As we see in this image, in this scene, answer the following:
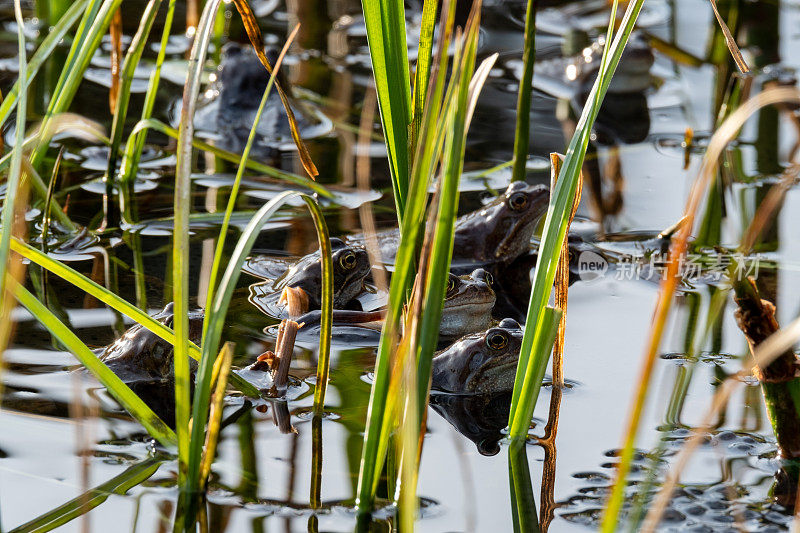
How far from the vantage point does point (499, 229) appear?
4742 millimetres

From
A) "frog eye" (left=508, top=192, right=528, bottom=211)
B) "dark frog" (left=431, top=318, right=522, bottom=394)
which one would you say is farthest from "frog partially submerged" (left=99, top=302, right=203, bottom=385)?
"frog eye" (left=508, top=192, right=528, bottom=211)

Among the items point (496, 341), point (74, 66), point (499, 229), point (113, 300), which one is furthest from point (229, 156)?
point (113, 300)

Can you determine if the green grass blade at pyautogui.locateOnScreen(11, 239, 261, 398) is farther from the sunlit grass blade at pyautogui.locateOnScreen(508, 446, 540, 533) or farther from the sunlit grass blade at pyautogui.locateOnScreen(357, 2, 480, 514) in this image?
the sunlit grass blade at pyautogui.locateOnScreen(508, 446, 540, 533)

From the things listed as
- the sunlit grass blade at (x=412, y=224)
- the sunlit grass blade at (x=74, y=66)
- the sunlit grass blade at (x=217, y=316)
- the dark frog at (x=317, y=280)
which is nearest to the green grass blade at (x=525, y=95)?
the dark frog at (x=317, y=280)

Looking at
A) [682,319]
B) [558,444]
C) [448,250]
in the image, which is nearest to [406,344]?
[448,250]

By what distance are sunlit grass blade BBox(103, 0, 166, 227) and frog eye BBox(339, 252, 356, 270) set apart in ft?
3.83

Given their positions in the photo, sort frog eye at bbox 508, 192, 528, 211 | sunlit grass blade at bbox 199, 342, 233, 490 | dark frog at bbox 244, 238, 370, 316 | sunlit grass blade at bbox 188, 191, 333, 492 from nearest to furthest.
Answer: sunlit grass blade at bbox 188, 191, 333, 492
sunlit grass blade at bbox 199, 342, 233, 490
dark frog at bbox 244, 238, 370, 316
frog eye at bbox 508, 192, 528, 211

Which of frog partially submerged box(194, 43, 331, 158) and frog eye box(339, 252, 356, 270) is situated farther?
frog partially submerged box(194, 43, 331, 158)

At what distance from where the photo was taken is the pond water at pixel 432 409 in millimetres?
2674

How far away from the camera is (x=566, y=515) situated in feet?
8.71

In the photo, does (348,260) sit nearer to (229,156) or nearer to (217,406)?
(229,156)

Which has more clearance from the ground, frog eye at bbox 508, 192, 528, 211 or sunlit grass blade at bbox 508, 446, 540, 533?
frog eye at bbox 508, 192, 528, 211

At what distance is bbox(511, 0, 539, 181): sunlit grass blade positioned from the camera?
4156mm

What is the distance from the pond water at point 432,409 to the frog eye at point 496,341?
24 centimetres
